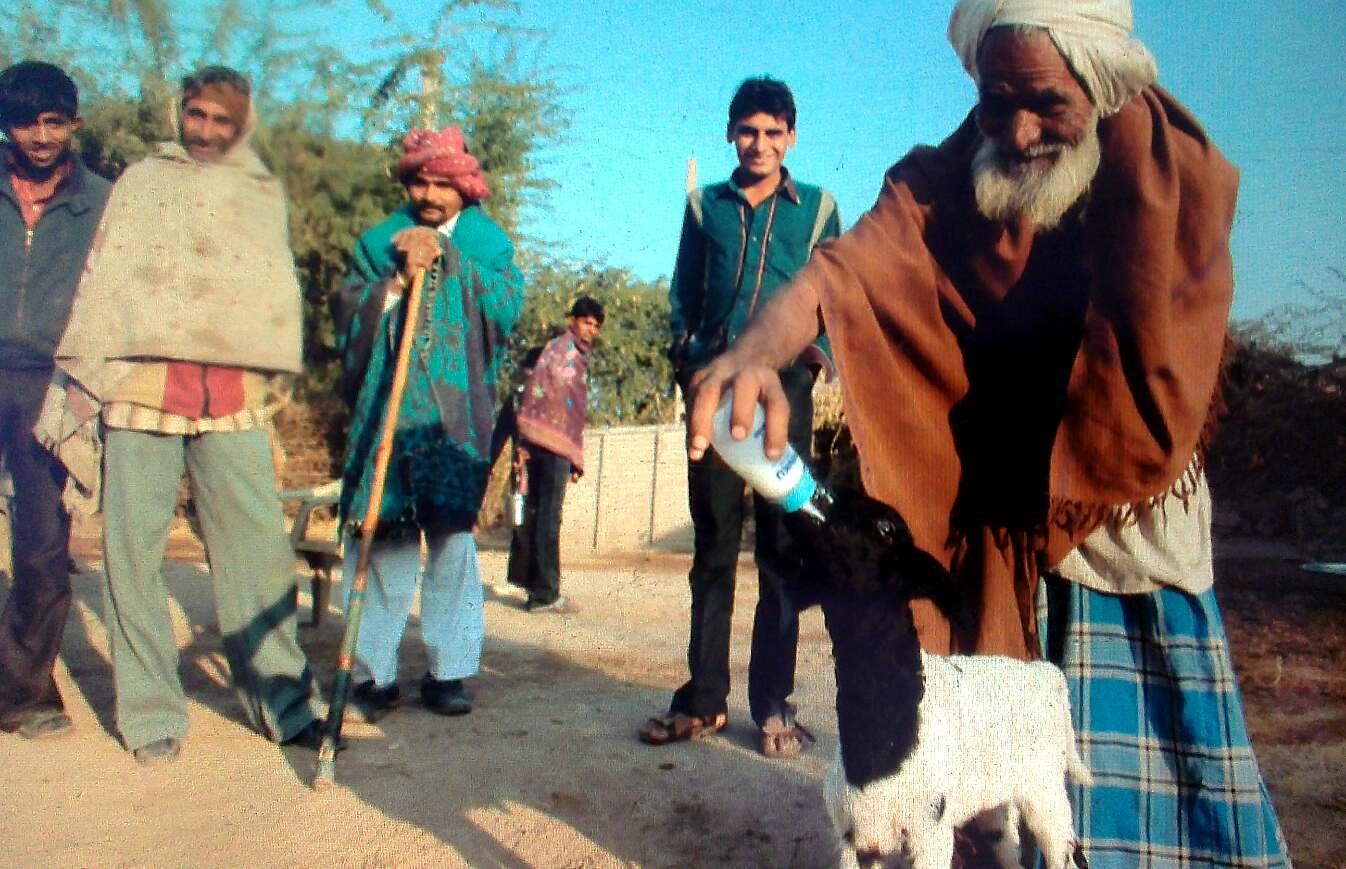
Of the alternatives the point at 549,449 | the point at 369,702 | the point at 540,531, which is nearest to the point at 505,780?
the point at 369,702

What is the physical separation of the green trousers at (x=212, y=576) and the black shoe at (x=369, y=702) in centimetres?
25

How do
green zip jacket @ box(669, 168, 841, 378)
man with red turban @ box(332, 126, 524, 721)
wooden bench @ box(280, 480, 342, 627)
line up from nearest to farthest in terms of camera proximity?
1. green zip jacket @ box(669, 168, 841, 378)
2. man with red turban @ box(332, 126, 524, 721)
3. wooden bench @ box(280, 480, 342, 627)

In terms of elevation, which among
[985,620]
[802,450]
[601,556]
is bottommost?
[601,556]

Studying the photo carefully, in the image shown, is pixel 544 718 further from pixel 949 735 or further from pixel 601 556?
pixel 601 556

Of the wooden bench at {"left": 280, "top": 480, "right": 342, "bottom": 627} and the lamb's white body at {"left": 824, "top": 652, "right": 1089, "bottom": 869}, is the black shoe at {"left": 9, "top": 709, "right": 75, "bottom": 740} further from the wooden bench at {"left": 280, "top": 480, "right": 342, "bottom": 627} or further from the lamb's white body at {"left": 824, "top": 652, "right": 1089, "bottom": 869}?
the lamb's white body at {"left": 824, "top": 652, "right": 1089, "bottom": 869}

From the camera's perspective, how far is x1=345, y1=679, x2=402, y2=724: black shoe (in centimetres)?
394

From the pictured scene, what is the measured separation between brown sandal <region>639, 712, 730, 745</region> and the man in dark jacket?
2033 mm

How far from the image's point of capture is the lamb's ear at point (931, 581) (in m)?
1.71

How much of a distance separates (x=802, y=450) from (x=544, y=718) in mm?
1498

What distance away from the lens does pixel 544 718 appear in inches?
160

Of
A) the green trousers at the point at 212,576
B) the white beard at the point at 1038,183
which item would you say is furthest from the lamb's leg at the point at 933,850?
the green trousers at the point at 212,576

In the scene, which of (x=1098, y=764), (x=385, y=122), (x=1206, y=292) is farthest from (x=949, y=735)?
(x=385, y=122)

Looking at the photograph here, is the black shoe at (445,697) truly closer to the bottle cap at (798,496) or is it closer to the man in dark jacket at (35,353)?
the man in dark jacket at (35,353)

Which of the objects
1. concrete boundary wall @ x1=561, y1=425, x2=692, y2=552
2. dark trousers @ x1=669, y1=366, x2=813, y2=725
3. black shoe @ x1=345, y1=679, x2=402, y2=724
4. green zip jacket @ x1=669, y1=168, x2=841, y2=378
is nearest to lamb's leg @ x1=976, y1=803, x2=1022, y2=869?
dark trousers @ x1=669, y1=366, x2=813, y2=725
